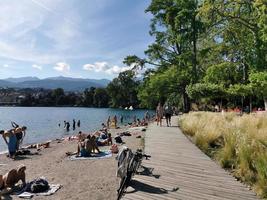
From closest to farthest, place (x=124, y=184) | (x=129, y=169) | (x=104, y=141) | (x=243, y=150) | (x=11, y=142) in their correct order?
(x=124, y=184) → (x=129, y=169) → (x=243, y=150) → (x=11, y=142) → (x=104, y=141)

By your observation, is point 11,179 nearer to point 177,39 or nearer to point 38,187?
point 38,187

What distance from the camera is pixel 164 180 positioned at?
9008mm

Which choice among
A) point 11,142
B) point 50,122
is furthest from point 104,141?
point 50,122

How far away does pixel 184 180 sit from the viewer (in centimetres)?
901

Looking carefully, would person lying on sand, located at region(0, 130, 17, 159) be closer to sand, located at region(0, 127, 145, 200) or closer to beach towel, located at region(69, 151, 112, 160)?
sand, located at region(0, 127, 145, 200)

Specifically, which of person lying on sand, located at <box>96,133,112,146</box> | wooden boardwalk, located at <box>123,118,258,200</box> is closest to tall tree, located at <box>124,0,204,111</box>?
person lying on sand, located at <box>96,133,112,146</box>

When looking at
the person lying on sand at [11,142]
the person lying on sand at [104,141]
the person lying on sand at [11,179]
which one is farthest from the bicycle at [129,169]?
the person lying on sand at [104,141]

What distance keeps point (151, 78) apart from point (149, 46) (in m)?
3.51

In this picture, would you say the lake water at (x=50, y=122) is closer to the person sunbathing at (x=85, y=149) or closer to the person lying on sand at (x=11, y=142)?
the person lying on sand at (x=11, y=142)

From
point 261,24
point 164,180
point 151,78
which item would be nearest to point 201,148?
point 164,180

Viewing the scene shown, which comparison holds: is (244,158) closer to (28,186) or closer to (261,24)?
(28,186)

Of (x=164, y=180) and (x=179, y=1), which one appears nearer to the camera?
(x=164, y=180)

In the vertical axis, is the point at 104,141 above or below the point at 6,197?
above

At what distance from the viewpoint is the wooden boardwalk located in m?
7.73
